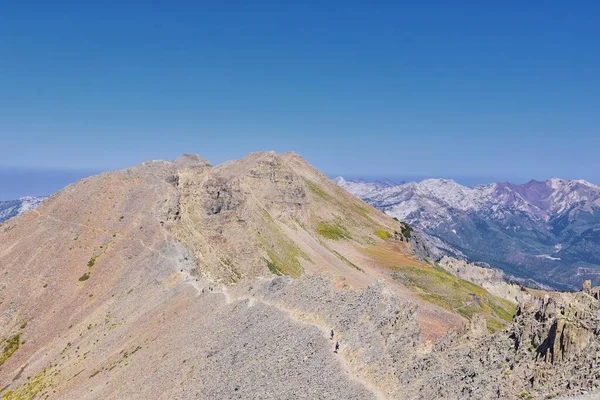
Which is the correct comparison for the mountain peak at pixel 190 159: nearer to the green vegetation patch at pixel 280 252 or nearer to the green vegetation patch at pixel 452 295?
the green vegetation patch at pixel 280 252

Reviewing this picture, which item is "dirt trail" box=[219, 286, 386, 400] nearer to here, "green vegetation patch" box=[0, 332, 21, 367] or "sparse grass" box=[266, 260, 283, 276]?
"green vegetation patch" box=[0, 332, 21, 367]

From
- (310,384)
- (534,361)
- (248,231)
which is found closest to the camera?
(534,361)

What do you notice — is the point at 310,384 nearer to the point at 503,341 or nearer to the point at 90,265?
the point at 503,341

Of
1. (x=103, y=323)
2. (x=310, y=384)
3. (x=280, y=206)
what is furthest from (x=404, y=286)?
(x=310, y=384)

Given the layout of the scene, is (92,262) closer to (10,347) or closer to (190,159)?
(10,347)

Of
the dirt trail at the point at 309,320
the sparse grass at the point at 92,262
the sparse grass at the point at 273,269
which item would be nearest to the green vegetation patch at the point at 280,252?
the sparse grass at the point at 273,269

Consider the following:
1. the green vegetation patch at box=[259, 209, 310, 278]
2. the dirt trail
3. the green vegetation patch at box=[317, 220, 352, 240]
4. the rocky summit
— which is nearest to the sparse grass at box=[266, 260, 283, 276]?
the green vegetation patch at box=[259, 209, 310, 278]

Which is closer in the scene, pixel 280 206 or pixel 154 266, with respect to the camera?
pixel 154 266
